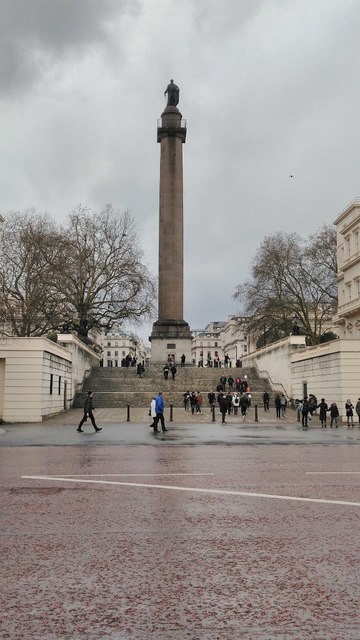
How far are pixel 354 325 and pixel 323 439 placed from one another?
113 feet

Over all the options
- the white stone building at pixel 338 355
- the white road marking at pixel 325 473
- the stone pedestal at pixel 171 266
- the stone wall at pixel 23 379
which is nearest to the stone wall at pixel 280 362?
the white stone building at pixel 338 355

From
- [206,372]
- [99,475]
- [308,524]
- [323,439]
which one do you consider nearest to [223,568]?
[308,524]

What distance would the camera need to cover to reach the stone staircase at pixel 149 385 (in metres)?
Answer: 40.2

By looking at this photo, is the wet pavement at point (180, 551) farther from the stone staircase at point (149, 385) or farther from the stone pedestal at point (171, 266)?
the stone pedestal at point (171, 266)

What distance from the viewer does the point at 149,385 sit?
44.5 meters

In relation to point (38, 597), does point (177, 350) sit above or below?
above

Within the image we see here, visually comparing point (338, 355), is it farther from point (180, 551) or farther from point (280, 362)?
point (180, 551)

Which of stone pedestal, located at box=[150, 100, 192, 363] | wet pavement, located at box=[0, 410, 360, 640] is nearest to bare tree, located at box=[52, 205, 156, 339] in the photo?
stone pedestal, located at box=[150, 100, 192, 363]

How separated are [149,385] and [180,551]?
1535 inches

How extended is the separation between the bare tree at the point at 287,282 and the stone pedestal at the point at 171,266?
12.3m

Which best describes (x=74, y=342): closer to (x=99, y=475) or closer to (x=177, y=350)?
(x=177, y=350)

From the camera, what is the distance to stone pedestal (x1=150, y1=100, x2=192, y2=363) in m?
53.2

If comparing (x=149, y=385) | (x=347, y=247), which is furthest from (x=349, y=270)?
(x=149, y=385)

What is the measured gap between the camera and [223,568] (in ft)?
16.8
